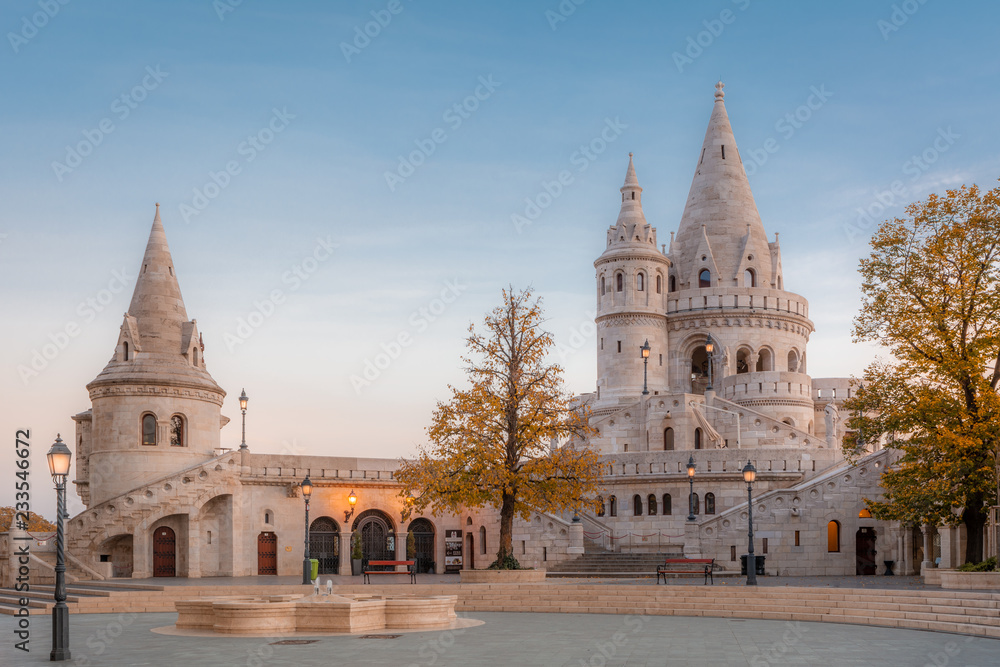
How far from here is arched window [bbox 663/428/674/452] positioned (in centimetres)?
5069

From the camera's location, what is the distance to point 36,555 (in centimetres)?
3616

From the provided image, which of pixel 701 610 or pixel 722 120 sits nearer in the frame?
pixel 701 610

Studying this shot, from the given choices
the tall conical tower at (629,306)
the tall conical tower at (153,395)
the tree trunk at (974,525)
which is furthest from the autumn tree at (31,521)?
the tree trunk at (974,525)

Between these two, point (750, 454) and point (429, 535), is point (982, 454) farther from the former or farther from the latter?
point (429, 535)

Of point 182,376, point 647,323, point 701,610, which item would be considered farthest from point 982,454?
point 647,323

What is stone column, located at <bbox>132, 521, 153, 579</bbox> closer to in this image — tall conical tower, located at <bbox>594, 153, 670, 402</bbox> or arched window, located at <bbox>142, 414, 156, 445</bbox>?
arched window, located at <bbox>142, 414, 156, 445</bbox>

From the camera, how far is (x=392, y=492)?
145ft

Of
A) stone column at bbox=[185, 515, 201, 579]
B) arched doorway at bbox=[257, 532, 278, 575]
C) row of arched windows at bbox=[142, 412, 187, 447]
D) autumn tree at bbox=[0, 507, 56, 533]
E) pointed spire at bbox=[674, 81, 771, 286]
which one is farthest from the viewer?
autumn tree at bbox=[0, 507, 56, 533]

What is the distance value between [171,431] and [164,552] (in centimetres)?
456

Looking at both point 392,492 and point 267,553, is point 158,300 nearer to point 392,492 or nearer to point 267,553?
point 267,553

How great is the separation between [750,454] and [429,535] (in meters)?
13.1

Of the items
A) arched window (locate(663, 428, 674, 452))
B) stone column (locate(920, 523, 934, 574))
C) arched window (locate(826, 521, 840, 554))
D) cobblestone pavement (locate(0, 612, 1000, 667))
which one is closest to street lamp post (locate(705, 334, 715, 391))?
arched window (locate(663, 428, 674, 452))

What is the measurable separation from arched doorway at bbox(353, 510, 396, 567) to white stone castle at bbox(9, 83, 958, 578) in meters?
0.08

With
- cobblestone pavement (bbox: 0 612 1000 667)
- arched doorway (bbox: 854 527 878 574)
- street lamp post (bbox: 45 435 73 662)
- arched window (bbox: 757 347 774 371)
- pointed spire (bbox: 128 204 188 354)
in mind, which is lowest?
arched doorway (bbox: 854 527 878 574)
